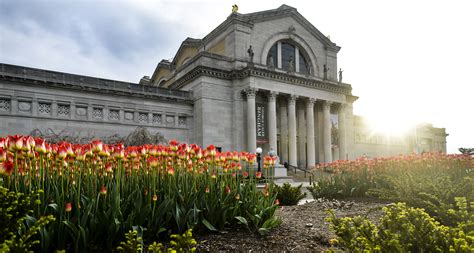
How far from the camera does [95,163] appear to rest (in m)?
4.55

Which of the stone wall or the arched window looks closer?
the stone wall

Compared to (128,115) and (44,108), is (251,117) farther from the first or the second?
(44,108)

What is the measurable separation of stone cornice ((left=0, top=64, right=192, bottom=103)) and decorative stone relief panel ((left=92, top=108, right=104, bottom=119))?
1506mm

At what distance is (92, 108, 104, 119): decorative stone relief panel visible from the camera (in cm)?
2469

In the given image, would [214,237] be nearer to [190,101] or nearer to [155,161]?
[155,161]

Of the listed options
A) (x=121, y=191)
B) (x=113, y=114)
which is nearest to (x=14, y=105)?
(x=113, y=114)

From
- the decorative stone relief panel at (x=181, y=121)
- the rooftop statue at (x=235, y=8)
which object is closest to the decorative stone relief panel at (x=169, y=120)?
the decorative stone relief panel at (x=181, y=121)

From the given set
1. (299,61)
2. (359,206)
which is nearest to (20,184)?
(359,206)

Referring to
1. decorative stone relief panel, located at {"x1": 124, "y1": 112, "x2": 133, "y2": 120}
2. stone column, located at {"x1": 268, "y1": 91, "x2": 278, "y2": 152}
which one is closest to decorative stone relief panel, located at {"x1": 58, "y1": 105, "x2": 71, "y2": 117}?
decorative stone relief panel, located at {"x1": 124, "y1": 112, "x2": 133, "y2": 120}

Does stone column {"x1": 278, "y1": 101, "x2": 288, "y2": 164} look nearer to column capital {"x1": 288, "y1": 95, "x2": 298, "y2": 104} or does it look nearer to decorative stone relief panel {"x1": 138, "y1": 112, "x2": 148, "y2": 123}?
column capital {"x1": 288, "y1": 95, "x2": 298, "y2": 104}

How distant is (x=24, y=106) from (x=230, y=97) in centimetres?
1708

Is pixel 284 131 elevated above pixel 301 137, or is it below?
above

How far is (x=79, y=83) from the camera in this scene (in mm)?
23891

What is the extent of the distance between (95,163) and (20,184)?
96 cm
